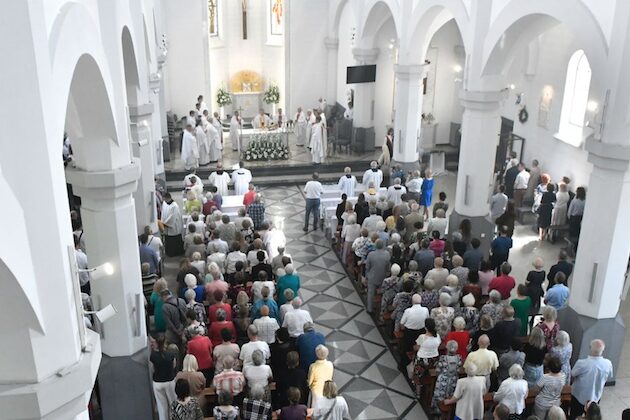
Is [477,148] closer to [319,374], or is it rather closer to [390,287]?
[390,287]

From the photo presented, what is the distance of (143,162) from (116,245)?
172 inches

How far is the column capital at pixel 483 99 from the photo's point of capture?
1227 cm

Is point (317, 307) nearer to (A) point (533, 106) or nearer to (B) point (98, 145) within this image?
(B) point (98, 145)

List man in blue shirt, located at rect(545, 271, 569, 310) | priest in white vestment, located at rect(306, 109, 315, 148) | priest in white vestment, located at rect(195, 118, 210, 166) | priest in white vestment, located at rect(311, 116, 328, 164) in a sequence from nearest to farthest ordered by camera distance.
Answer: man in blue shirt, located at rect(545, 271, 569, 310), priest in white vestment, located at rect(195, 118, 210, 166), priest in white vestment, located at rect(311, 116, 328, 164), priest in white vestment, located at rect(306, 109, 315, 148)

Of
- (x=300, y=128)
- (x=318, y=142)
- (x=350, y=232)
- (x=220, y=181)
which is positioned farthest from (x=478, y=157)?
(x=300, y=128)

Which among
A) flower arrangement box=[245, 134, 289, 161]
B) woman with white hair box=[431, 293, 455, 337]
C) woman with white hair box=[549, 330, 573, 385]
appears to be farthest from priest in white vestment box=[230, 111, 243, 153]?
woman with white hair box=[549, 330, 573, 385]

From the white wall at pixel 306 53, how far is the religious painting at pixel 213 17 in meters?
3.37

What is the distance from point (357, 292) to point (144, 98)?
5.50 m

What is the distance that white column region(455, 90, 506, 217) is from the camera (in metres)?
12.4

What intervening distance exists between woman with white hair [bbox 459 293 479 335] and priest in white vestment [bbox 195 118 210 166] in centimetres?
1209

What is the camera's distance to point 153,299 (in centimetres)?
877

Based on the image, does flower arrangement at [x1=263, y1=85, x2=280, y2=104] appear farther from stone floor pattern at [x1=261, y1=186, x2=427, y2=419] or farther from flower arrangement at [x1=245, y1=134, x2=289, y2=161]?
stone floor pattern at [x1=261, y1=186, x2=427, y2=419]

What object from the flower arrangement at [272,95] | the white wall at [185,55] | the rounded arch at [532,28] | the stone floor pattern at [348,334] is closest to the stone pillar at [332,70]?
the flower arrangement at [272,95]

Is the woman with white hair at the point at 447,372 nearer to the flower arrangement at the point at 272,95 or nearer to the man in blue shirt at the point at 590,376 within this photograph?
the man in blue shirt at the point at 590,376
